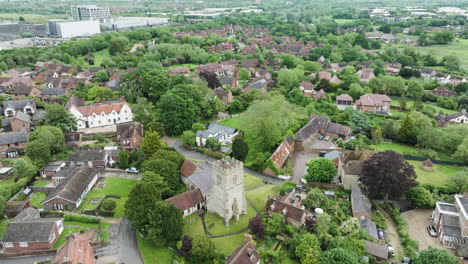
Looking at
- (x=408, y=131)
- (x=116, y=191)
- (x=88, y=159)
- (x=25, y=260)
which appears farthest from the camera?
(x=408, y=131)

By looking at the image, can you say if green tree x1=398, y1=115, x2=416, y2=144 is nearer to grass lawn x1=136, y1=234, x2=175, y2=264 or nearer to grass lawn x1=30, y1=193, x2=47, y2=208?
grass lawn x1=136, y1=234, x2=175, y2=264

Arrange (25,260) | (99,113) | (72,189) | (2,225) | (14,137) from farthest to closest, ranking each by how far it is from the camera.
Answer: (99,113) → (14,137) → (72,189) → (2,225) → (25,260)


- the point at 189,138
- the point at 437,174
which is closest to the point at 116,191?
the point at 189,138

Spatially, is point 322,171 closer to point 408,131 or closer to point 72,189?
point 408,131

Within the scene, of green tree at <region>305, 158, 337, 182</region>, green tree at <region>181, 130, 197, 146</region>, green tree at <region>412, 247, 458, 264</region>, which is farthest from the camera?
green tree at <region>181, 130, 197, 146</region>


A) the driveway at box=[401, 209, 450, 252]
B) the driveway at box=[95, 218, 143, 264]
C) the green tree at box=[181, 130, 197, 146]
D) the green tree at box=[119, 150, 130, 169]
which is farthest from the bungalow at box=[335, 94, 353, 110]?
the driveway at box=[95, 218, 143, 264]

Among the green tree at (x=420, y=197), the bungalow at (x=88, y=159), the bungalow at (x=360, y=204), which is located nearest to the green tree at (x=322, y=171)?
the bungalow at (x=360, y=204)

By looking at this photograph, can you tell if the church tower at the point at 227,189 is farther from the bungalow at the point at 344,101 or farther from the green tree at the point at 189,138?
the bungalow at the point at 344,101

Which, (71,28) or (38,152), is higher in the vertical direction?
(71,28)
